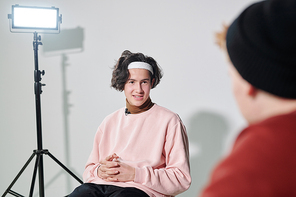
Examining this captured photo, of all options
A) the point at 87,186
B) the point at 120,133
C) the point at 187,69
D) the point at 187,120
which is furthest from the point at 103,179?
the point at 187,69

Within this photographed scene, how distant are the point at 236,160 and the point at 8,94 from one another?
269cm

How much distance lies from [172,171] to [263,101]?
112 cm

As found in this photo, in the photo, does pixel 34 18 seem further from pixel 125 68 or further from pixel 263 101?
pixel 263 101

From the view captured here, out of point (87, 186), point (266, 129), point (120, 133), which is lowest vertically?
point (87, 186)

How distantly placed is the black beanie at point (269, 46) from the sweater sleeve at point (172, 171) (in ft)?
3.65

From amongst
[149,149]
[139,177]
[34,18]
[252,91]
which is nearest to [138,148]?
[149,149]

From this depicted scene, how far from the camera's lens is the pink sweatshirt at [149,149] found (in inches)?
62.8

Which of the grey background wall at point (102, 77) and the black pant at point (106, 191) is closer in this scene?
the black pant at point (106, 191)

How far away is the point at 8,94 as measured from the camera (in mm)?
2738

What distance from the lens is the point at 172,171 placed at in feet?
5.32

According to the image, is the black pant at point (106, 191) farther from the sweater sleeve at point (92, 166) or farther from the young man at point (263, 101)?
the young man at point (263, 101)

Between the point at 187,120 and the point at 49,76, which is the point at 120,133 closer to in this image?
the point at 187,120

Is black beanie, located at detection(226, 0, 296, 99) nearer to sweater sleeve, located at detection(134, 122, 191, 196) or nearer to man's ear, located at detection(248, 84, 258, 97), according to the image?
man's ear, located at detection(248, 84, 258, 97)

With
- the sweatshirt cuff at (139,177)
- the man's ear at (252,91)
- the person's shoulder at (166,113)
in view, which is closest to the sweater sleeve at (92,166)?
the sweatshirt cuff at (139,177)
